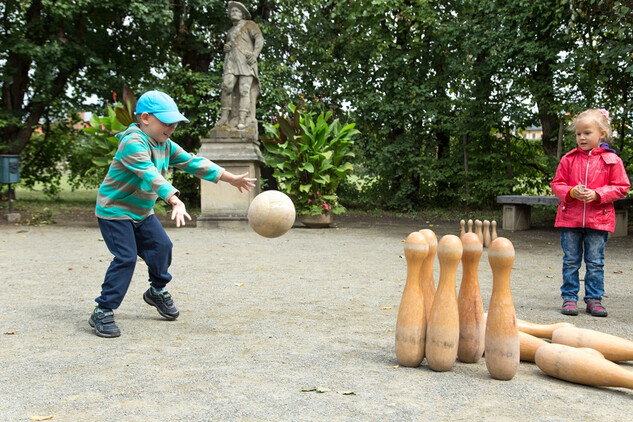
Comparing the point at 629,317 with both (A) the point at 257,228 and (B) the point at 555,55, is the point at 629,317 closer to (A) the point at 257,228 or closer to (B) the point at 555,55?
(A) the point at 257,228

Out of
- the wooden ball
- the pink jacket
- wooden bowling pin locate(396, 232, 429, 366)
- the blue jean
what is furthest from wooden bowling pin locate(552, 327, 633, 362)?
the wooden ball

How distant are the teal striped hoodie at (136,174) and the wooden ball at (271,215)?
1.92ft

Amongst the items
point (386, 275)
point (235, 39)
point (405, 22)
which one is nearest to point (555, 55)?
point (405, 22)

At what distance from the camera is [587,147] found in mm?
5148

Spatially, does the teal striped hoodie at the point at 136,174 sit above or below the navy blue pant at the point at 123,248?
above

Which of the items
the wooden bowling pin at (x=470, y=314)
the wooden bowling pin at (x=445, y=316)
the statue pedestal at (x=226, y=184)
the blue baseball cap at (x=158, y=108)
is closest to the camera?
the wooden bowling pin at (x=445, y=316)

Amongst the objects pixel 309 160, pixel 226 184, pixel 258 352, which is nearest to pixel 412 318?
pixel 258 352

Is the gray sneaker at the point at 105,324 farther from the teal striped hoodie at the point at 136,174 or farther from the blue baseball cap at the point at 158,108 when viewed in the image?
the blue baseball cap at the point at 158,108

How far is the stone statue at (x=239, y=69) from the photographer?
498 inches

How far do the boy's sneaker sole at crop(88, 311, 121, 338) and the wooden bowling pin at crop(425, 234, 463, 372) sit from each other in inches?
88.4

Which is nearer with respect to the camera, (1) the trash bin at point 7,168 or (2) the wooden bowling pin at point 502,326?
(2) the wooden bowling pin at point 502,326

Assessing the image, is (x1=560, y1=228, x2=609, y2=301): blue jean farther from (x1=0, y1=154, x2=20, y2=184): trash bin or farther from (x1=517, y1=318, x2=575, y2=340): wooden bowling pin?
(x1=0, y1=154, x2=20, y2=184): trash bin

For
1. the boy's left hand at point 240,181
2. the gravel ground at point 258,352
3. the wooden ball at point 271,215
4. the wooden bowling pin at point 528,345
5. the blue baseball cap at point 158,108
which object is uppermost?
the blue baseball cap at point 158,108

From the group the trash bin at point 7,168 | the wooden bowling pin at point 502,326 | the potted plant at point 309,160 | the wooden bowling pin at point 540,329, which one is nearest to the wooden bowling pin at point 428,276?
the wooden bowling pin at point 502,326
